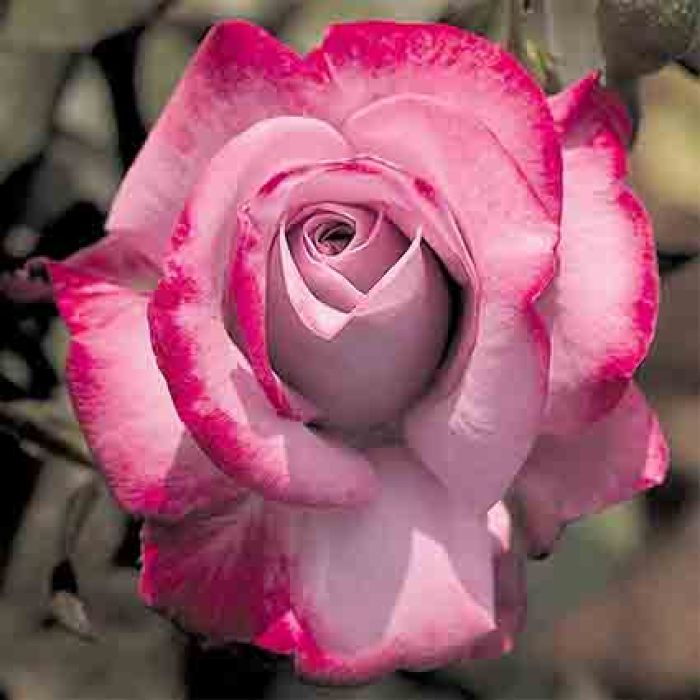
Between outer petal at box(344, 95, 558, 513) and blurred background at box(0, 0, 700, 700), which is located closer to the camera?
outer petal at box(344, 95, 558, 513)

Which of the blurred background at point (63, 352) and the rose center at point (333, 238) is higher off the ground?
the rose center at point (333, 238)

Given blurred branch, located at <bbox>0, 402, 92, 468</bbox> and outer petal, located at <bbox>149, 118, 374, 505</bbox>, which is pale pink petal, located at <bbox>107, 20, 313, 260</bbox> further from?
blurred branch, located at <bbox>0, 402, 92, 468</bbox>

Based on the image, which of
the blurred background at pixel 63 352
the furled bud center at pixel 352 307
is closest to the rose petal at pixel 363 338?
the furled bud center at pixel 352 307

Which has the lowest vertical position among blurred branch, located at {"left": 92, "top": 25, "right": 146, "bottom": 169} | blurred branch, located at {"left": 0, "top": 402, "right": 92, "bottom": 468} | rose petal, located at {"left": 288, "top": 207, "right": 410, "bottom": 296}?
blurred branch, located at {"left": 0, "top": 402, "right": 92, "bottom": 468}

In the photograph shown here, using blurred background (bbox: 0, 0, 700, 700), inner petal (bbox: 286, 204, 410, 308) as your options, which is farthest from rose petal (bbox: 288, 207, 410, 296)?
blurred background (bbox: 0, 0, 700, 700)

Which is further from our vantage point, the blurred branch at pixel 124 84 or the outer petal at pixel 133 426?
the blurred branch at pixel 124 84

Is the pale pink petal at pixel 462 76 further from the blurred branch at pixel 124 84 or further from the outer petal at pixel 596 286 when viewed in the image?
the blurred branch at pixel 124 84
